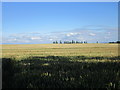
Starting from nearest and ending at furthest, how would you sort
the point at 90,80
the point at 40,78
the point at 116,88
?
the point at 116,88, the point at 90,80, the point at 40,78

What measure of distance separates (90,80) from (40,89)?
7.01 ft

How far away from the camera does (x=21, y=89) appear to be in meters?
6.34

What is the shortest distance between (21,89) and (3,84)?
112 centimetres

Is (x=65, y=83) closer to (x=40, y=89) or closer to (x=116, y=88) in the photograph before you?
(x=40, y=89)

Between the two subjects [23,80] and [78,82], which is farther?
[23,80]

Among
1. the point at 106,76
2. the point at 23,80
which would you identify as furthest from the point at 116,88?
the point at 23,80

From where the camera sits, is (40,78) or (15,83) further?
(40,78)

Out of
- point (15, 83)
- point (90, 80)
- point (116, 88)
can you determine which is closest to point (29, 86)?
point (15, 83)

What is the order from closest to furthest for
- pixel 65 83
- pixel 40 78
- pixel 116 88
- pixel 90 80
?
→ pixel 116 88 → pixel 65 83 → pixel 90 80 → pixel 40 78

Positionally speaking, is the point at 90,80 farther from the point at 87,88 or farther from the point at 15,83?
the point at 15,83

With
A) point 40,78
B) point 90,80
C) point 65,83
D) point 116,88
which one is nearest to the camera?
point 116,88

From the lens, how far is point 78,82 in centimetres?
661

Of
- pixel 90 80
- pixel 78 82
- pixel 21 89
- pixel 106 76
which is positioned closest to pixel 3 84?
pixel 21 89

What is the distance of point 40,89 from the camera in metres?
6.15
